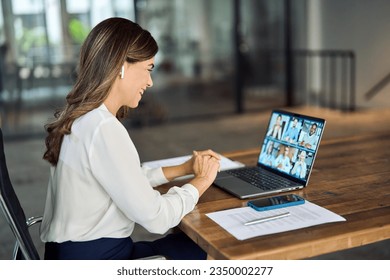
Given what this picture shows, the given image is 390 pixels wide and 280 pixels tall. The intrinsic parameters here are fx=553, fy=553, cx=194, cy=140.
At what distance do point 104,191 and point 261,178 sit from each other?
593 millimetres

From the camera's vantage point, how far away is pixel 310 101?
8.08 m

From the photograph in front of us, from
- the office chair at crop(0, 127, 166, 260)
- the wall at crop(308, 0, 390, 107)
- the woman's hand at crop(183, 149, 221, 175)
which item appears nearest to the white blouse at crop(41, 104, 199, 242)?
the office chair at crop(0, 127, 166, 260)

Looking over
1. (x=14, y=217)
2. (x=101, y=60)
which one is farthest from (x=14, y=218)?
(x=101, y=60)

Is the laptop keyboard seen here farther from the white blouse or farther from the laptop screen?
the white blouse

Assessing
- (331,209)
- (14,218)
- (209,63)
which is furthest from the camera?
(209,63)

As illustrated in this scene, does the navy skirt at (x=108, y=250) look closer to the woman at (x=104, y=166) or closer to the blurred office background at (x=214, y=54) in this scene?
the woman at (x=104, y=166)

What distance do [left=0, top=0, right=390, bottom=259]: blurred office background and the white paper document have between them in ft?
12.4

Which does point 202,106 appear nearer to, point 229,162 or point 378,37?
point 378,37

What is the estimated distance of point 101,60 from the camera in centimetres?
153

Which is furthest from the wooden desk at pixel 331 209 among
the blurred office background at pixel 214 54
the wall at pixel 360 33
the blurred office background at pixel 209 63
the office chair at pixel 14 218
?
the wall at pixel 360 33

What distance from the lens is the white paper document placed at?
140 cm

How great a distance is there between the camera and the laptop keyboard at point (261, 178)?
1.78 metres

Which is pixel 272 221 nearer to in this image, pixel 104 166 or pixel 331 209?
pixel 331 209

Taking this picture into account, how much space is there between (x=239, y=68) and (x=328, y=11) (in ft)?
5.16
